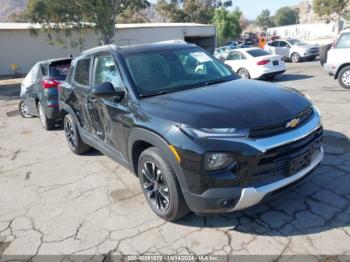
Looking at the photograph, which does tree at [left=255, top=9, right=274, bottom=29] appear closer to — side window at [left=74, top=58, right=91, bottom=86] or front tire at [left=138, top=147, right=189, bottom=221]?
side window at [left=74, top=58, right=91, bottom=86]

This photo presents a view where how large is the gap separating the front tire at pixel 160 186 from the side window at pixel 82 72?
1.90 metres

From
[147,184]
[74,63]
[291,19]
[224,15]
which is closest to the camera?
[147,184]

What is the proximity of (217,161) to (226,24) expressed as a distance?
55999 millimetres

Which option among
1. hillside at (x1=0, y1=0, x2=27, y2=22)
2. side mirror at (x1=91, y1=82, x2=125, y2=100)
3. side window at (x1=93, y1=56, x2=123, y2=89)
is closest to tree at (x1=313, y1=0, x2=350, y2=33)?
side window at (x1=93, y1=56, x2=123, y2=89)

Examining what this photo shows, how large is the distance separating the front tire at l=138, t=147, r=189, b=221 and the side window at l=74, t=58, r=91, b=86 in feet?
6.23

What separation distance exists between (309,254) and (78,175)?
3.48m

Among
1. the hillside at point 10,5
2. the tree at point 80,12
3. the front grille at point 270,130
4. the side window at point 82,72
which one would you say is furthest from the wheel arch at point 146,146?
the hillside at point 10,5

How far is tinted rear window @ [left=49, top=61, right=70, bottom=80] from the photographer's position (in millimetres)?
7568

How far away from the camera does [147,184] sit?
3664 mm

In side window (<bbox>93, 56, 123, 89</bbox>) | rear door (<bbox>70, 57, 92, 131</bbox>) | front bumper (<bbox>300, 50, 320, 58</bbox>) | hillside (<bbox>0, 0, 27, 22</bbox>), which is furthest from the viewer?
hillside (<bbox>0, 0, 27, 22</bbox>)

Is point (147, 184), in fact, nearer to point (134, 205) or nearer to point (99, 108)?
point (134, 205)

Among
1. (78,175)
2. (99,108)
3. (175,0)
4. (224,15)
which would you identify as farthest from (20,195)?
(175,0)

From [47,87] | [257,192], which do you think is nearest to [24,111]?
[47,87]

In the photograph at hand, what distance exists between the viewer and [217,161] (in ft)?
9.33
